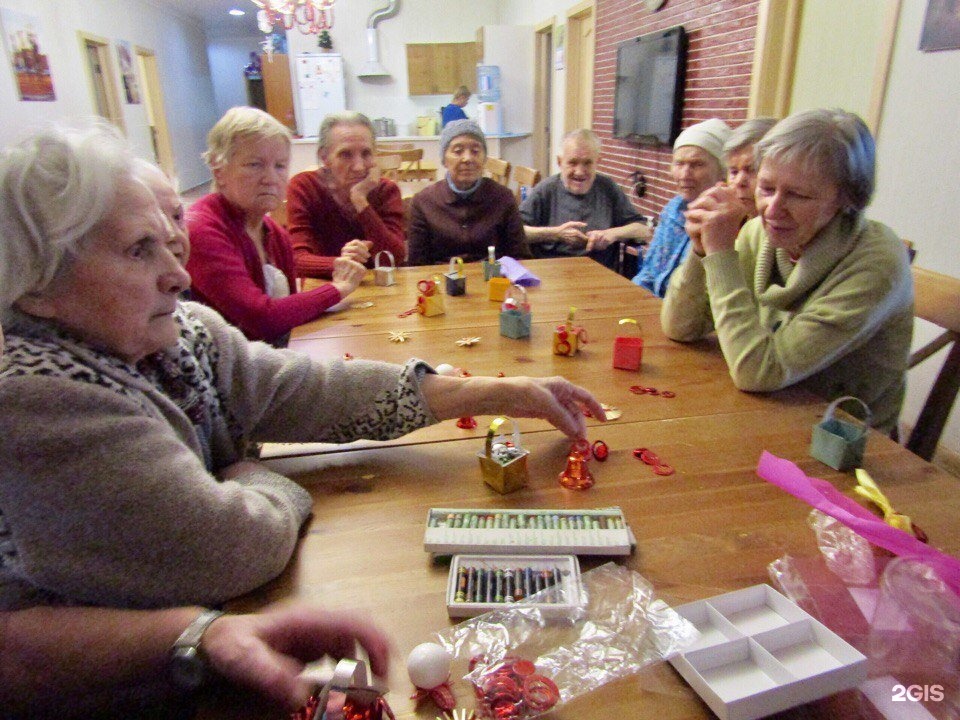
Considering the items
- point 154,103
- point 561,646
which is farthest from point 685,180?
point 154,103

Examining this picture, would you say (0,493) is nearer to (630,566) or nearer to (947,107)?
(630,566)

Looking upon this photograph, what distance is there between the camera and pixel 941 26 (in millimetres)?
2188

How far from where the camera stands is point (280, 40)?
34.9ft

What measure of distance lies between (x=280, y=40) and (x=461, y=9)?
4200mm

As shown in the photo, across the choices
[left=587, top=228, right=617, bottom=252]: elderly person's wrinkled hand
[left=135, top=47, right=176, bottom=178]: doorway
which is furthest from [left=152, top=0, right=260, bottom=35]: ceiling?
[left=587, top=228, right=617, bottom=252]: elderly person's wrinkled hand

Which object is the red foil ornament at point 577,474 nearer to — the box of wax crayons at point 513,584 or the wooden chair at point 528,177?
the box of wax crayons at point 513,584

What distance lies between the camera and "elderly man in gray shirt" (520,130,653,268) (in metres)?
3.12

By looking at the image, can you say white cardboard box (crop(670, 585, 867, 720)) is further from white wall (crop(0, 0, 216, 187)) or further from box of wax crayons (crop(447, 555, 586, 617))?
white wall (crop(0, 0, 216, 187))

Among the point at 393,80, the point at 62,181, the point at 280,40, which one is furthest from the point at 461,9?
the point at 62,181

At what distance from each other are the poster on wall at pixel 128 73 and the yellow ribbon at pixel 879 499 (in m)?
9.37

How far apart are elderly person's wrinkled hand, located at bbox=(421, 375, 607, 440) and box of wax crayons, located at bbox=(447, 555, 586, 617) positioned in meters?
0.34

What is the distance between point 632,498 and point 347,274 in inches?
56.6

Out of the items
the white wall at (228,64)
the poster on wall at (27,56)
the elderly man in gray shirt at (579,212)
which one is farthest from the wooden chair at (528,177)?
the white wall at (228,64)

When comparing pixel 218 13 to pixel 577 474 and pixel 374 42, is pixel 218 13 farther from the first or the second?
pixel 577 474
